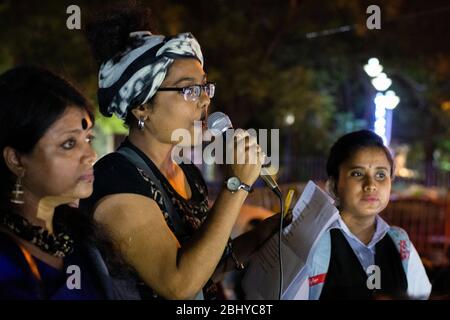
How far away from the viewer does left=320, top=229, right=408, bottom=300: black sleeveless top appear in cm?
239

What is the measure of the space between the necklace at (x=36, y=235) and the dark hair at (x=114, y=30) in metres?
0.61

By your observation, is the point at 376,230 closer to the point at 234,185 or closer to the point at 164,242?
the point at 234,185

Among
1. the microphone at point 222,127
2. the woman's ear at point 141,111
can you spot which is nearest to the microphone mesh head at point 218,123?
the microphone at point 222,127

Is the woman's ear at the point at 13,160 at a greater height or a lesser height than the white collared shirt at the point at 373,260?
greater

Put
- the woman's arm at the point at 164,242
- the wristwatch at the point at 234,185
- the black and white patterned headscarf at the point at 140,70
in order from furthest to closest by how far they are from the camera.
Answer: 1. the black and white patterned headscarf at the point at 140,70
2. the wristwatch at the point at 234,185
3. the woman's arm at the point at 164,242

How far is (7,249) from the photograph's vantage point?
1638 millimetres

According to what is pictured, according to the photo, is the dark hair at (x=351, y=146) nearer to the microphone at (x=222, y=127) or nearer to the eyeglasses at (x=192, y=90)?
the microphone at (x=222, y=127)

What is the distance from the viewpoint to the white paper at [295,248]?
231 centimetres

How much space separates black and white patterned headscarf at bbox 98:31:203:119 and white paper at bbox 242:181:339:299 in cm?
73

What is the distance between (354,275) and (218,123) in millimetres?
791

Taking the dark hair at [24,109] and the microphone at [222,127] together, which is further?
the microphone at [222,127]

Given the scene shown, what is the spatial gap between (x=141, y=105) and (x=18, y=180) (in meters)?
0.58

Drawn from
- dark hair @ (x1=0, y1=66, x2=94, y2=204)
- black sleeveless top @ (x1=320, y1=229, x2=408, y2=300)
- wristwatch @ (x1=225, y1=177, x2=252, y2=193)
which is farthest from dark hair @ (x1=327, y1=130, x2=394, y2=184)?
dark hair @ (x1=0, y1=66, x2=94, y2=204)
